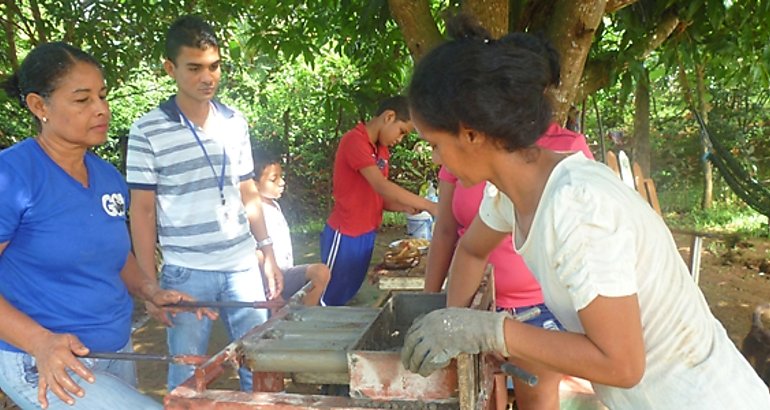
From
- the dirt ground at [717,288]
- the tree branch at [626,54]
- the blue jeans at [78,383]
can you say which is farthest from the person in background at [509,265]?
the dirt ground at [717,288]

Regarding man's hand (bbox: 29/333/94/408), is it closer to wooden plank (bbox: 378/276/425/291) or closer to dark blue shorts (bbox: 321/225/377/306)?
wooden plank (bbox: 378/276/425/291)

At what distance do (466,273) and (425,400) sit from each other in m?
0.56

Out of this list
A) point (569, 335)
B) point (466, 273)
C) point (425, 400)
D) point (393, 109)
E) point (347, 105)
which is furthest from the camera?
point (347, 105)

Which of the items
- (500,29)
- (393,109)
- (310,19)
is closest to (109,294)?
(500,29)

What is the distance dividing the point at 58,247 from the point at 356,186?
6.92 ft

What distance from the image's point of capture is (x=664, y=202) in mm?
10000

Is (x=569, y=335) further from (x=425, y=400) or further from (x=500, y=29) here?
(x=500, y=29)

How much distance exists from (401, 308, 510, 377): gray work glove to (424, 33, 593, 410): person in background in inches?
20.3

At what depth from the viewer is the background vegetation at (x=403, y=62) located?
10.8 ft

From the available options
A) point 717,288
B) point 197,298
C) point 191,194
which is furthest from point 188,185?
point 717,288

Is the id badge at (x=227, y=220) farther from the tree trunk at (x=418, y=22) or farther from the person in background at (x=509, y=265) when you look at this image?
the tree trunk at (x=418, y=22)

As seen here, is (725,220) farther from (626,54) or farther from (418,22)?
(418,22)

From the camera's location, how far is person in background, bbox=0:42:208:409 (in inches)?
62.1

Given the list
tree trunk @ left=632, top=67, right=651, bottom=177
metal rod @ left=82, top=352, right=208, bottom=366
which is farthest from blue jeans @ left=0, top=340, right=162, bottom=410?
tree trunk @ left=632, top=67, right=651, bottom=177
